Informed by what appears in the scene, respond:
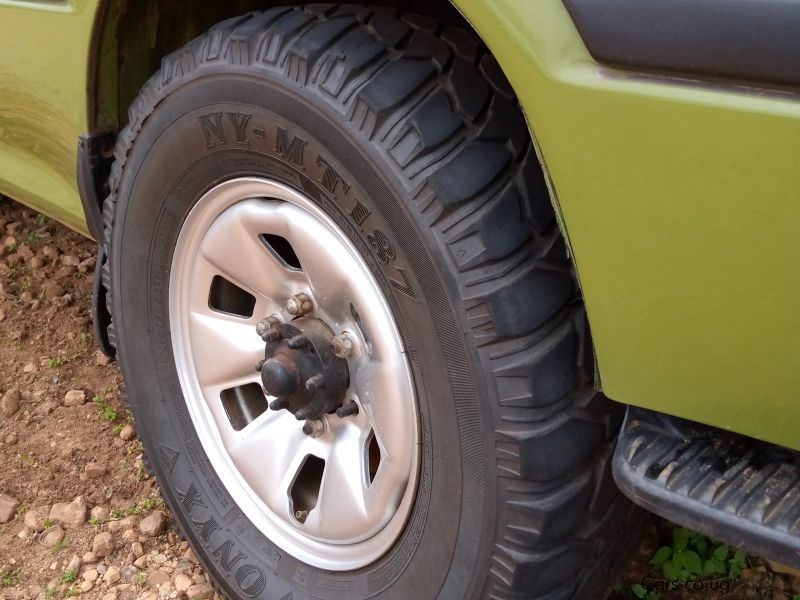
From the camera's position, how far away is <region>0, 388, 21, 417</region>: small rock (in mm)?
2535

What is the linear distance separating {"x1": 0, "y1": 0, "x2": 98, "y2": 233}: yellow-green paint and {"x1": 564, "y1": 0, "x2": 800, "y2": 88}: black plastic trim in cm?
109

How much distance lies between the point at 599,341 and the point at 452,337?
0.76 ft

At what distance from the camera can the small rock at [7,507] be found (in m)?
2.20

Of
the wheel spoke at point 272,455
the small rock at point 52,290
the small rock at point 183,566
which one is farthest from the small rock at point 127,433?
the small rock at point 52,290

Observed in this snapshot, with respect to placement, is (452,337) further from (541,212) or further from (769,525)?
(769,525)

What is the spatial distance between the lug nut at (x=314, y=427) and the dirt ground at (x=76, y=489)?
62 cm

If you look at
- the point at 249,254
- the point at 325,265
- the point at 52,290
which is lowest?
the point at 52,290

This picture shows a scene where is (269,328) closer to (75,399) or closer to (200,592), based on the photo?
(200,592)

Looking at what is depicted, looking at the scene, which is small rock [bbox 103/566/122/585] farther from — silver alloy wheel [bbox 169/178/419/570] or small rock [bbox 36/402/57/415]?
small rock [bbox 36/402/57/415]

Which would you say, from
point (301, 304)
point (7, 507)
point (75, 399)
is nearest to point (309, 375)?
point (301, 304)

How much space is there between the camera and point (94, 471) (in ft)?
7.62

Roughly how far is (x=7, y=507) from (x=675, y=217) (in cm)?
189

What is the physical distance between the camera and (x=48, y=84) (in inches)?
75.5

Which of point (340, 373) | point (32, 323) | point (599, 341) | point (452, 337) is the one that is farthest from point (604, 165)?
point (32, 323)
